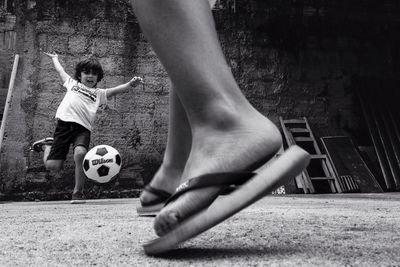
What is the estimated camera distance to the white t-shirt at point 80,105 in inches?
162

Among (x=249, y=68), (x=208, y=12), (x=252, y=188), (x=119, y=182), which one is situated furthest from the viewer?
(x=249, y=68)

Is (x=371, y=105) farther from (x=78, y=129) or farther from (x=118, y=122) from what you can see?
(x=78, y=129)

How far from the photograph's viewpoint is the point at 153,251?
0.72 meters

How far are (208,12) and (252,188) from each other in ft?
1.05

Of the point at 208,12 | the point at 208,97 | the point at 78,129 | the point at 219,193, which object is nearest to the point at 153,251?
the point at 219,193

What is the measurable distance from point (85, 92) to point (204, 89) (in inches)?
142

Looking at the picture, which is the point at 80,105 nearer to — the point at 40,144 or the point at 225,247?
the point at 40,144

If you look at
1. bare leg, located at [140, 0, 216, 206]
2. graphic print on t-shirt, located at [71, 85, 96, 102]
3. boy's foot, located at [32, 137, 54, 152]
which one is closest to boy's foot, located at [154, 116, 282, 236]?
bare leg, located at [140, 0, 216, 206]

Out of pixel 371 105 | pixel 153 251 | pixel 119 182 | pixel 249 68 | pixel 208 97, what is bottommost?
pixel 119 182

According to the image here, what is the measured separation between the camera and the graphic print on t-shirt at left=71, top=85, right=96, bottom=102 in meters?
4.25

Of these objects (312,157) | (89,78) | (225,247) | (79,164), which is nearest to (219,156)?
(225,247)

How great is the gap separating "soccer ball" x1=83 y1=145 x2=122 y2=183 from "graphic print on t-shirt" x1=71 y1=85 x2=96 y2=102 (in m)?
0.46

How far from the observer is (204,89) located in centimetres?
79

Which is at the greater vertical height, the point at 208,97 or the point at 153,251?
the point at 208,97
